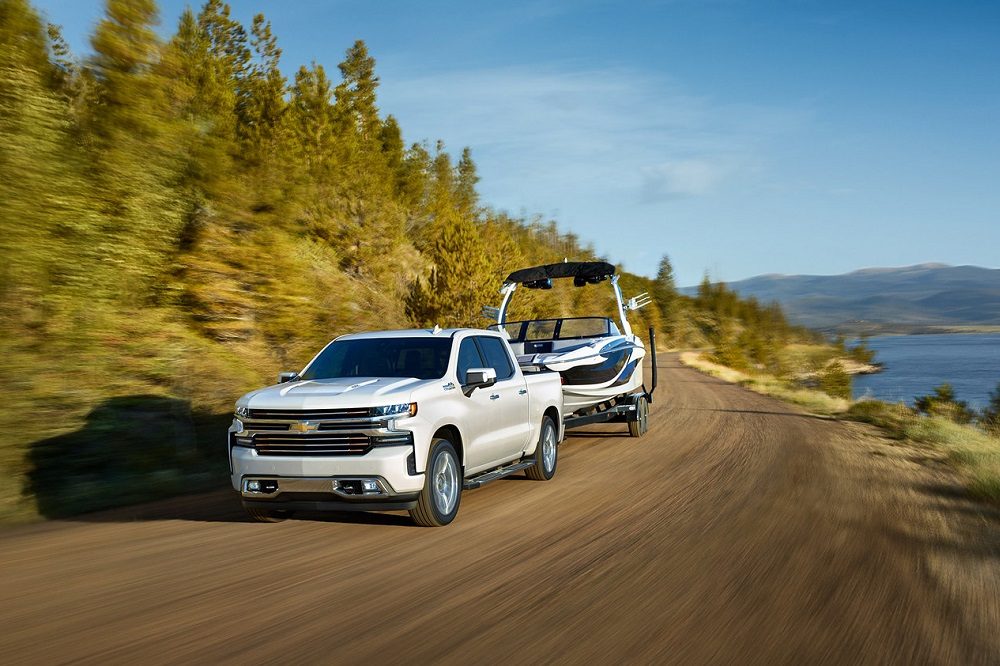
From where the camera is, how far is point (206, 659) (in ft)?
14.7

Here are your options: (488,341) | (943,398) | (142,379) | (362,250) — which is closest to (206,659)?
(488,341)

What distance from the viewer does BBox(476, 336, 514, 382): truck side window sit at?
9711 mm

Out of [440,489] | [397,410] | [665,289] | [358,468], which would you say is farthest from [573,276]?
[665,289]

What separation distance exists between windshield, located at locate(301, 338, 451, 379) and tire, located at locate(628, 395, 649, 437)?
6530mm

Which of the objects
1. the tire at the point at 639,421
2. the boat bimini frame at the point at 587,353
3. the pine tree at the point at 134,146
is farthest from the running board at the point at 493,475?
the pine tree at the point at 134,146

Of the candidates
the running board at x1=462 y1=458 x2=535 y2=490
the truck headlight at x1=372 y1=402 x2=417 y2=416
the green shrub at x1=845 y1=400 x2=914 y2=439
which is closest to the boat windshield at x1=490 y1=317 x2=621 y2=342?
the running board at x1=462 y1=458 x2=535 y2=490

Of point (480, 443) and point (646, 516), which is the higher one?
point (480, 443)

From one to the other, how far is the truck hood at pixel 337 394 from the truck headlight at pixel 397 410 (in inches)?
1.6

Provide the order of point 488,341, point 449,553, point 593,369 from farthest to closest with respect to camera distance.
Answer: point 593,369 → point 488,341 → point 449,553

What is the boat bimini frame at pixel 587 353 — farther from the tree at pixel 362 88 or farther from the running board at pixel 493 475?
the tree at pixel 362 88

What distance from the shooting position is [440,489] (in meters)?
7.85

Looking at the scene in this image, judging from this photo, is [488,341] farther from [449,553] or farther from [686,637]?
[686,637]

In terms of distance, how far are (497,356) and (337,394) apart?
113 inches

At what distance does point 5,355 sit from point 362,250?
25.0 meters
